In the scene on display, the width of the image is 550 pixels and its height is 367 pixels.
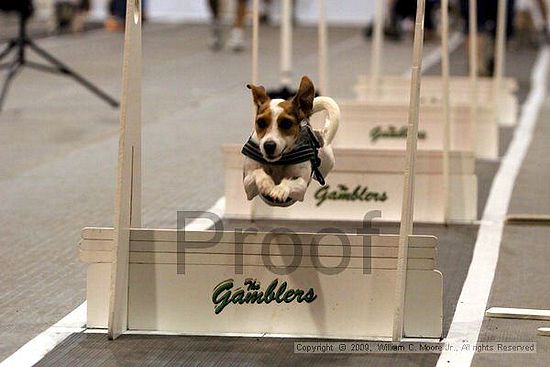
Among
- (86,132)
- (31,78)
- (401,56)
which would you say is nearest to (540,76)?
(401,56)

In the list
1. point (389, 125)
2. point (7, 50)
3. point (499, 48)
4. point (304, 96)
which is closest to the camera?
point (304, 96)

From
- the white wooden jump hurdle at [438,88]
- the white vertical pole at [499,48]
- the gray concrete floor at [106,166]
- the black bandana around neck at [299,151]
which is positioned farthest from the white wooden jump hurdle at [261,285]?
the white vertical pole at [499,48]

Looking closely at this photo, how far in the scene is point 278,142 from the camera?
167 inches

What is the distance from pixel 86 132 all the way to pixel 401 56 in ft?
25.5

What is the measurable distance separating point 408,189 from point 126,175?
1.00m

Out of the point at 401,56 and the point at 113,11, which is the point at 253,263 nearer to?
the point at 401,56

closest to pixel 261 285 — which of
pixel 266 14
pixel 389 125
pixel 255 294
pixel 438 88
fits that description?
pixel 255 294

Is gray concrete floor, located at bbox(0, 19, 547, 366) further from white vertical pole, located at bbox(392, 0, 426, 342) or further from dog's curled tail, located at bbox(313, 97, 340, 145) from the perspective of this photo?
dog's curled tail, located at bbox(313, 97, 340, 145)

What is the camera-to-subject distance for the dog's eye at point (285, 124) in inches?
169

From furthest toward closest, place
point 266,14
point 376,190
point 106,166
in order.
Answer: point 266,14 → point 106,166 → point 376,190

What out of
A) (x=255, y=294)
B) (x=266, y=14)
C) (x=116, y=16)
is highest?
(x=266, y=14)

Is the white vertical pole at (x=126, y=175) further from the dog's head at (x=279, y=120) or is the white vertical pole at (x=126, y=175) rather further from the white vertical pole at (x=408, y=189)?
the white vertical pole at (x=408, y=189)

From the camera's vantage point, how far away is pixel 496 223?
672 cm

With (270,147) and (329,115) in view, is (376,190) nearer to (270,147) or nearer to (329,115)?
(329,115)
